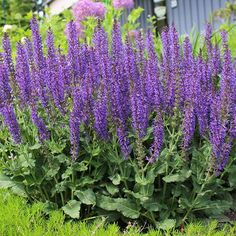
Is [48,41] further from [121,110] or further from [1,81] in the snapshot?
[121,110]

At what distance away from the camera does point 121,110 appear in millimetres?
3041

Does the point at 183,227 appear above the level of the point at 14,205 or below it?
below

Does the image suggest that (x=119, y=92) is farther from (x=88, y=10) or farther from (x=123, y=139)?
(x=88, y=10)

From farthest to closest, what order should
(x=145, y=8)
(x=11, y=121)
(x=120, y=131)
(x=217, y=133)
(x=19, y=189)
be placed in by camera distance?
(x=145, y=8), (x=19, y=189), (x=11, y=121), (x=120, y=131), (x=217, y=133)

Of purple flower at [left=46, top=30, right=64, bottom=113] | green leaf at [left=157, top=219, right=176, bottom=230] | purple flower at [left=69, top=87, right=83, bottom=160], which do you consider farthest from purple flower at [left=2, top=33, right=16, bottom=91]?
green leaf at [left=157, top=219, right=176, bottom=230]

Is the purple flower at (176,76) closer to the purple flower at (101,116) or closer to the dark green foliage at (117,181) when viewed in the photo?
the dark green foliage at (117,181)

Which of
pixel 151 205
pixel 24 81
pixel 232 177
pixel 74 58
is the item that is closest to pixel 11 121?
pixel 24 81

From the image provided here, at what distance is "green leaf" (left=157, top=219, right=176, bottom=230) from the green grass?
2.4 inches

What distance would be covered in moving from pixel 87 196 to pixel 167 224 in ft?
1.86

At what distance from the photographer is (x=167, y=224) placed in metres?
2.98

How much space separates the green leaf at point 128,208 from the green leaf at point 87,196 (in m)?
0.17

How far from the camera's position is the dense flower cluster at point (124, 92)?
2863mm

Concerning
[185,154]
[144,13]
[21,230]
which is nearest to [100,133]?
[185,154]

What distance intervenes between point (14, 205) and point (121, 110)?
3.28 feet
